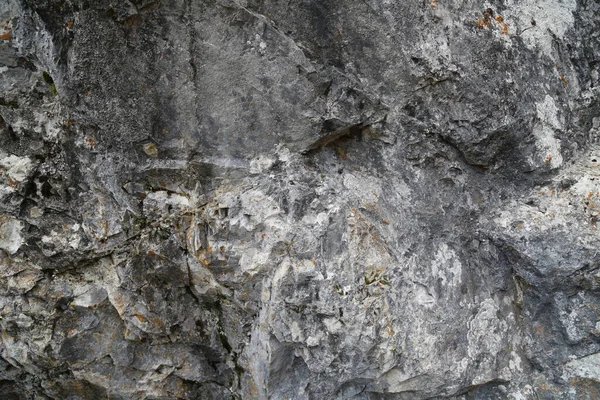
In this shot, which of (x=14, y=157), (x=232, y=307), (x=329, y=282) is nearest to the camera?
(x=329, y=282)

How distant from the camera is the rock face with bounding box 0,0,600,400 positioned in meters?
2.32

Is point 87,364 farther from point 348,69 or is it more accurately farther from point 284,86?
point 348,69

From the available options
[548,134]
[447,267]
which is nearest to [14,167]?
[447,267]

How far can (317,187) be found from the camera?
8.02 ft

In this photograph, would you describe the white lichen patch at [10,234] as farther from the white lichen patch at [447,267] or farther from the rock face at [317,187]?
the white lichen patch at [447,267]

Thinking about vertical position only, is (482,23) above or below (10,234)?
above

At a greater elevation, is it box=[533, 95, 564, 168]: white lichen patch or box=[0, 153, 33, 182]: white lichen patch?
box=[533, 95, 564, 168]: white lichen patch

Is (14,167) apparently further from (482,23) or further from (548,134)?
(548,134)

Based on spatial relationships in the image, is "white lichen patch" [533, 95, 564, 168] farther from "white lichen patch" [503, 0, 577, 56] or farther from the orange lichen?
the orange lichen

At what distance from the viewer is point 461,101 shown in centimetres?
233

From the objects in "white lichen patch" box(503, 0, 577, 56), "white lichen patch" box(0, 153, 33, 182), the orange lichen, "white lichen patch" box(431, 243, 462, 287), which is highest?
"white lichen patch" box(503, 0, 577, 56)

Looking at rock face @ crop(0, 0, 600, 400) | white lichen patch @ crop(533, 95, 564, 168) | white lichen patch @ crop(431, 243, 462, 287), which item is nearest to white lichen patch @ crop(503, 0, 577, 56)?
rock face @ crop(0, 0, 600, 400)

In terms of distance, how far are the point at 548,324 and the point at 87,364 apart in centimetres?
231

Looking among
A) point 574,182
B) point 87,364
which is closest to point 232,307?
point 87,364
